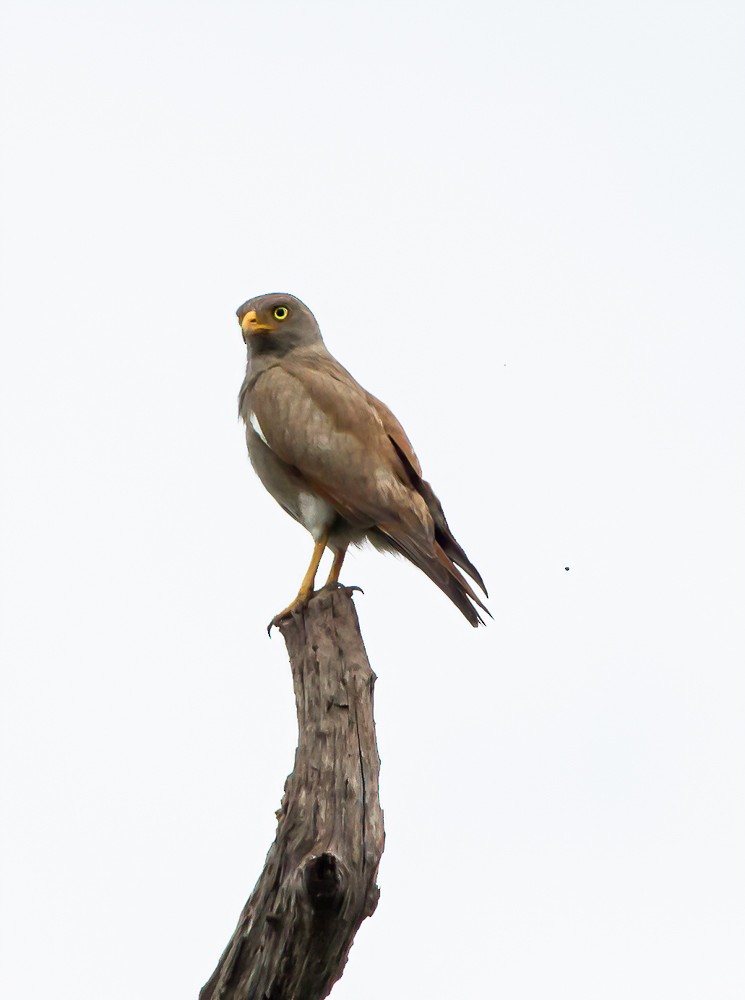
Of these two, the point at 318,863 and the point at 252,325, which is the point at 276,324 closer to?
the point at 252,325

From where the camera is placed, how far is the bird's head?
341 inches

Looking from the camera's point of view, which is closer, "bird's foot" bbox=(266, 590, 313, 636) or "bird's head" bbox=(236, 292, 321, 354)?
"bird's foot" bbox=(266, 590, 313, 636)

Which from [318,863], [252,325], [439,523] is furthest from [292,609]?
[252,325]

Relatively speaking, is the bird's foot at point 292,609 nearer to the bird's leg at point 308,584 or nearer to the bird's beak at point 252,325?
the bird's leg at point 308,584

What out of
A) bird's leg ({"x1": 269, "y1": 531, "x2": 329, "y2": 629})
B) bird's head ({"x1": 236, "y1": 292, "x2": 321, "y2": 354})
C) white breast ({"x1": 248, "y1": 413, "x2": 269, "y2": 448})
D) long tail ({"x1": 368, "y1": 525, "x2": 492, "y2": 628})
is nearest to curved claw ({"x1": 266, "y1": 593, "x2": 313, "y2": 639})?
bird's leg ({"x1": 269, "y1": 531, "x2": 329, "y2": 629})

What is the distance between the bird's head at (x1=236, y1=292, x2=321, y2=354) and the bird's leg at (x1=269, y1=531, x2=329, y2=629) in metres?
1.55

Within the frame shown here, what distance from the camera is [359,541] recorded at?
7.98 m

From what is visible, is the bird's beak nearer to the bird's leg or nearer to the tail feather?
the tail feather

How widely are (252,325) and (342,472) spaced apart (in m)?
1.53

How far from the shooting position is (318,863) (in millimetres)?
5262

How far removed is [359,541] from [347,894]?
298cm

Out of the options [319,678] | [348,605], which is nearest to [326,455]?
[348,605]

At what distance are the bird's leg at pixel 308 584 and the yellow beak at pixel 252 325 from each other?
161 cm

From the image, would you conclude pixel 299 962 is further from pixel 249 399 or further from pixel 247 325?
pixel 247 325
